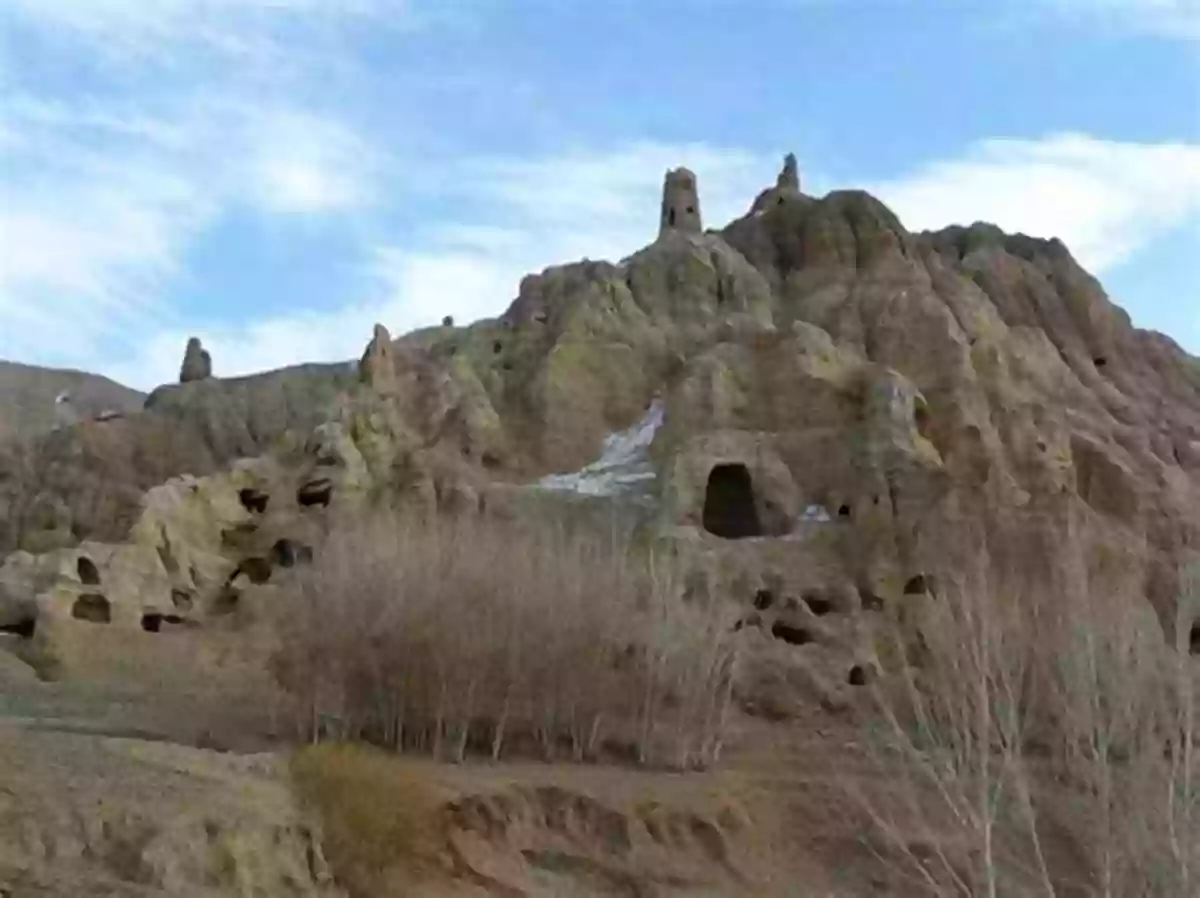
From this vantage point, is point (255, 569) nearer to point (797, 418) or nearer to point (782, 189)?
point (797, 418)

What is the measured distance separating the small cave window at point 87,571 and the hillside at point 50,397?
60.0m

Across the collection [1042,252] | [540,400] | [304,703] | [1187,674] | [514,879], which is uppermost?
[1042,252]

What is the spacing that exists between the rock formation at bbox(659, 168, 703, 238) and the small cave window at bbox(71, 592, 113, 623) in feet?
103

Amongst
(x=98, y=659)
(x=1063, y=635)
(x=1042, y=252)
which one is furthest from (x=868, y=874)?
(x=1042, y=252)

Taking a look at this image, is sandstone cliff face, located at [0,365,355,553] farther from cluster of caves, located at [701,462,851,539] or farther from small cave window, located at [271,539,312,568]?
cluster of caves, located at [701,462,851,539]

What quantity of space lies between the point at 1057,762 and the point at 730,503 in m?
17.6

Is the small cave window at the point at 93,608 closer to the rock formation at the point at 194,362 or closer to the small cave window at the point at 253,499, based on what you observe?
the small cave window at the point at 253,499

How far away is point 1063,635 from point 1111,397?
33.9 meters

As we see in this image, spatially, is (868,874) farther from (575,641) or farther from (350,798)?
(350,798)

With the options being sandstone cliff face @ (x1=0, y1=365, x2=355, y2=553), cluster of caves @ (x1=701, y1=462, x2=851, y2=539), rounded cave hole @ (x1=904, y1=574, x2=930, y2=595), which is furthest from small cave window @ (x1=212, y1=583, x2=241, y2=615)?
rounded cave hole @ (x1=904, y1=574, x2=930, y2=595)

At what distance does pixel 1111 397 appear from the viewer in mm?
50531

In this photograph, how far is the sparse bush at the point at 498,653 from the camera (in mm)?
22984

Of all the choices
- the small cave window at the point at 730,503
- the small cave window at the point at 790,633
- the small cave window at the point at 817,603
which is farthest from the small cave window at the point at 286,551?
the small cave window at the point at 817,603

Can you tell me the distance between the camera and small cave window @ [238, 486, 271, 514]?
3794 centimetres
